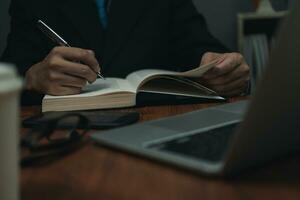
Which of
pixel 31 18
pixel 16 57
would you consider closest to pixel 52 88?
pixel 16 57

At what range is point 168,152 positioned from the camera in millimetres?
513

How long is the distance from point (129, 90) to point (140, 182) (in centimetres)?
47

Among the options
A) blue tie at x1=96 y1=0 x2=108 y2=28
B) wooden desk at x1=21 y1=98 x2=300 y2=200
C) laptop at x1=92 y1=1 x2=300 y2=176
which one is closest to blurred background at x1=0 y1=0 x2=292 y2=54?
blue tie at x1=96 y1=0 x2=108 y2=28

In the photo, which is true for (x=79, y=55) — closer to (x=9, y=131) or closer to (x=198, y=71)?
(x=198, y=71)

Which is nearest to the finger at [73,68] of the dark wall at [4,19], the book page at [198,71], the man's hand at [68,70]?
the man's hand at [68,70]

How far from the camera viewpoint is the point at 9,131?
1.17 ft

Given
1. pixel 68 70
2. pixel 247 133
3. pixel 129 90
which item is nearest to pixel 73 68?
pixel 68 70

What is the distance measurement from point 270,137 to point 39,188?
23 centimetres

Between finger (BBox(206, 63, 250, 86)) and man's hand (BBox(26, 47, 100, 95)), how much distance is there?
26 cm

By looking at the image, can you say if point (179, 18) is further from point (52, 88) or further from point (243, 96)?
point (52, 88)

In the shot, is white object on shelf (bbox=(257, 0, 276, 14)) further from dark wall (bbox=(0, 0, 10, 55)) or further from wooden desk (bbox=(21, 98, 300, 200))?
wooden desk (bbox=(21, 98, 300, 200))

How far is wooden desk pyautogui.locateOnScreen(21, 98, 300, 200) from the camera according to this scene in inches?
16.9

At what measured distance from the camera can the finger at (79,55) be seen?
95 centimetres

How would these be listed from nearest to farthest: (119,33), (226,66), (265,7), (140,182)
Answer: (140,182) < (226,66) < (119,33) < (265,7)
